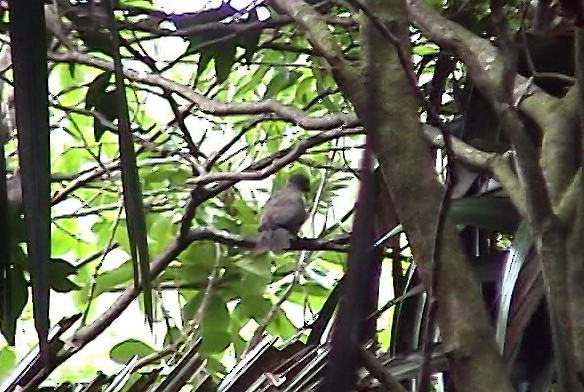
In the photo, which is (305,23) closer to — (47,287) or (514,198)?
(514,198)

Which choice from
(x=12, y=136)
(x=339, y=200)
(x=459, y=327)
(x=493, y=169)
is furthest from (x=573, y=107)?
(x=339, y=200)

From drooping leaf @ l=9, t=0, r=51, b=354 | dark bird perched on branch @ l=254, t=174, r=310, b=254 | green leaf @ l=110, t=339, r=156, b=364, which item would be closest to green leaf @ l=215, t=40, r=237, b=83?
green leaf @ l=110, t=339, r=156, b=364

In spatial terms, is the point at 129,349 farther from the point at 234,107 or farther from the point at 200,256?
the point at 234,107

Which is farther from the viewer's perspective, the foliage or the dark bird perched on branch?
the dark bird perched on branch

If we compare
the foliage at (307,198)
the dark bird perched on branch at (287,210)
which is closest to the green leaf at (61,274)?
the foliage at (307,198)

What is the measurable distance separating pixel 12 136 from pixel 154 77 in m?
0.26

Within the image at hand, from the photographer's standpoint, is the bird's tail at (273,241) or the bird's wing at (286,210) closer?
the bird's tail at (273,241)

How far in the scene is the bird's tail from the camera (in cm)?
118

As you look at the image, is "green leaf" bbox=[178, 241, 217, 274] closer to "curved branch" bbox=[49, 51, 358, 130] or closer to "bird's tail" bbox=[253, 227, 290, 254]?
"bird's tail" bbox=[253, 227, 290, 254]

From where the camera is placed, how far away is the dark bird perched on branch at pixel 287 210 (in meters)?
1.49

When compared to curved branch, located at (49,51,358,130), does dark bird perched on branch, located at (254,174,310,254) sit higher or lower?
higher

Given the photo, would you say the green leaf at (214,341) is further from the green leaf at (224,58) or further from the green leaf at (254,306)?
the green leaf at (224,58)

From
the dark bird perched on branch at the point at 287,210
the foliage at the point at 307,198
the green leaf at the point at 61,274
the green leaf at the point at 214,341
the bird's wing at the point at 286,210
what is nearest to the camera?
the foliage at the point at 307,198

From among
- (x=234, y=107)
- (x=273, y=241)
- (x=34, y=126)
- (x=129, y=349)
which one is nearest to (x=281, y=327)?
(x=273, y=241)
